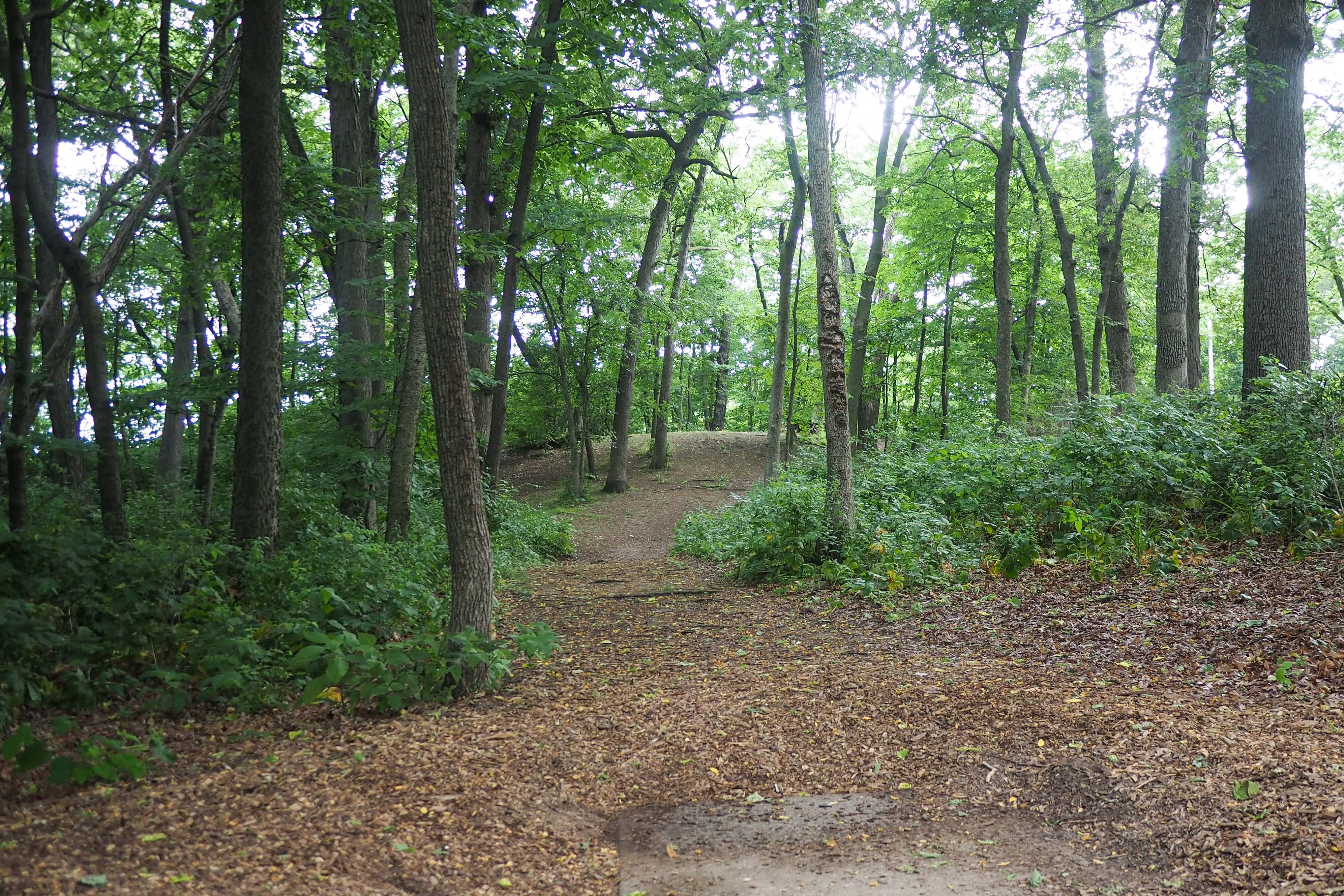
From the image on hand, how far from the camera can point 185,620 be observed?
209 inches

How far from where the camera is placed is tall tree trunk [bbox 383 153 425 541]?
30.8ft

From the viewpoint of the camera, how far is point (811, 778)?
171 inches

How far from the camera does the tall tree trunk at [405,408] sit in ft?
30.8

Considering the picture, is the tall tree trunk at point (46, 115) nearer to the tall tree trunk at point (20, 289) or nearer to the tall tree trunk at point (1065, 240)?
the tall tree trunk at point (20, 289)

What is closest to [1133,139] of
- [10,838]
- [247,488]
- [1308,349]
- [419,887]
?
[1308,349]

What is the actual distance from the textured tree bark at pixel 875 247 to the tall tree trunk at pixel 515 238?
9.38 m

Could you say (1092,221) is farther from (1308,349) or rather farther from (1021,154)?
(1308,349)

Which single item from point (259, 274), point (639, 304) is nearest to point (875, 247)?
point (639, 304)

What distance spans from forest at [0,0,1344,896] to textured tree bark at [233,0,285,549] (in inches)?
1.2

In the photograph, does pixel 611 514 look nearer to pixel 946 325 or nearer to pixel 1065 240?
pixel 946 325

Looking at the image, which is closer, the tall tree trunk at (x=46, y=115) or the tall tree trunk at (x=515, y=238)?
the tall tree trunk at (x=46, y=115)

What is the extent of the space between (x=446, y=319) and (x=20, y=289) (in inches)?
163

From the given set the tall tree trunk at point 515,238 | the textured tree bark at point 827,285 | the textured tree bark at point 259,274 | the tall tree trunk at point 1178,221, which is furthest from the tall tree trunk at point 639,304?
the textured tree bark at point 259,274

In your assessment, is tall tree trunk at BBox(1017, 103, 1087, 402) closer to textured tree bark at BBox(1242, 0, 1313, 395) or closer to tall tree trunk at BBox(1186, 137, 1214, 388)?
Answer: tall tree trunk at BBox(1186, 137, 1214, 388)
